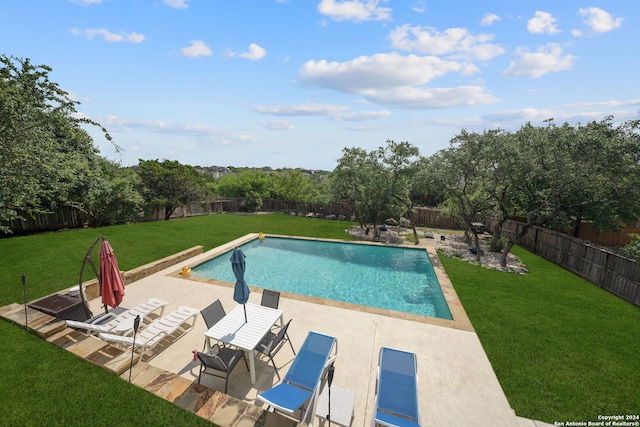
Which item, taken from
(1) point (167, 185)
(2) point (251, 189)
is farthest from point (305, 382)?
(2) point (251, 189)

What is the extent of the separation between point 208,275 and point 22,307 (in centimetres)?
558

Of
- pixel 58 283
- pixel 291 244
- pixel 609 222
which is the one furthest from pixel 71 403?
pixel 609 222

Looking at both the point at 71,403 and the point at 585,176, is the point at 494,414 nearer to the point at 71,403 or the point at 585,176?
the point at 71,403

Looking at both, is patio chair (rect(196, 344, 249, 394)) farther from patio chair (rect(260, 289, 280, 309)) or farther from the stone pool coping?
the stone pool coping

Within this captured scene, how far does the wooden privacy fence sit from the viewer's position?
9780 mm

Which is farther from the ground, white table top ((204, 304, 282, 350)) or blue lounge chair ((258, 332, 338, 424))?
white table top ((204, 304, 282, 350))

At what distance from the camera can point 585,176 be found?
10.9m

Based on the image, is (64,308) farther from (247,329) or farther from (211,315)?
(247,329)

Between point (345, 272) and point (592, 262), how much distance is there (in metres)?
10.2

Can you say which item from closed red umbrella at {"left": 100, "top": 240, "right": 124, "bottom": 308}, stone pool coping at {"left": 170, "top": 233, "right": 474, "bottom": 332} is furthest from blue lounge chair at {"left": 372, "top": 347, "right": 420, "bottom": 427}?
closed red umbrella at {"left": 100, "top": 240, "right": 124, "bottom": 308}

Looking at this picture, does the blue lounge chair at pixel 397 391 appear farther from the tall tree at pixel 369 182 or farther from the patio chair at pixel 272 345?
the tall tree at pixel 369 182

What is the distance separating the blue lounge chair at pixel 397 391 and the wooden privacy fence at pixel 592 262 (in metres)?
10.2

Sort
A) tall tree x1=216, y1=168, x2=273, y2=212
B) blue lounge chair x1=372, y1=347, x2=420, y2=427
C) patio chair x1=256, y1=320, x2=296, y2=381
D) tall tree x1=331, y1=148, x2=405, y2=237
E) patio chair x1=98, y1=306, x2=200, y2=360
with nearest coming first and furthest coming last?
blue lounge chair x1=372, y1=347, x2=420, y2=427
patio chair x1=256, y1=320, x2=296, y2=381
patio chair x1=98, y1=306, x2=200, y2=360
tall tree x1=331, y1=148, x2=405, y2=237
tall tree x1=216, y1=168, x2=273, y2=212

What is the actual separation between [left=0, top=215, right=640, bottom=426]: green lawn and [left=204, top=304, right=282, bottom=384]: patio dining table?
4.17ft
